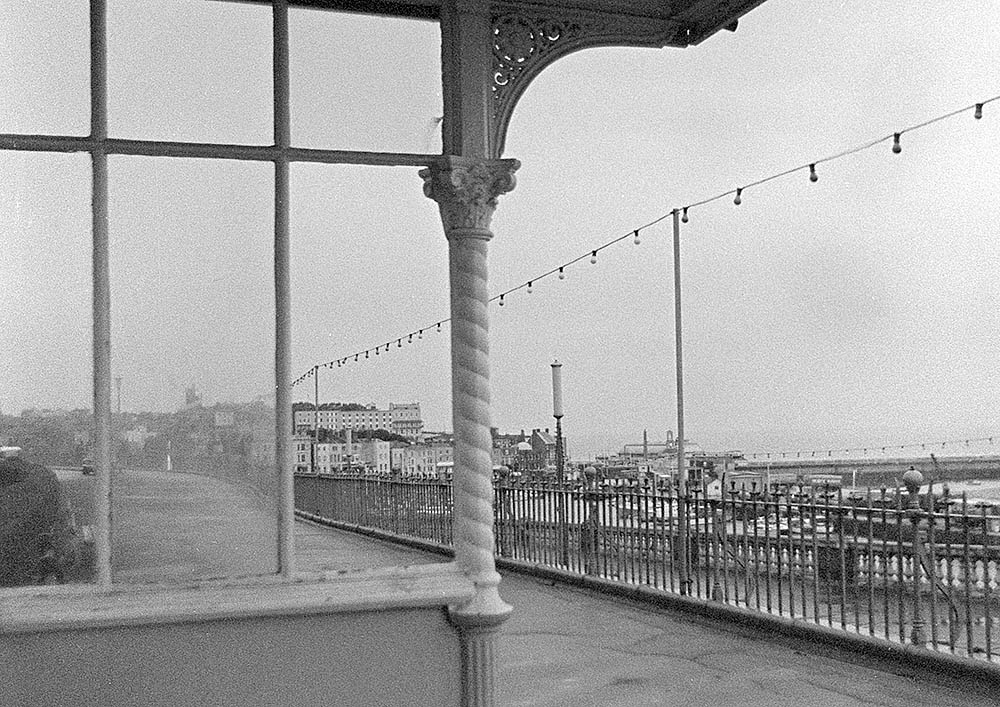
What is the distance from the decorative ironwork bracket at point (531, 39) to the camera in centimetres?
383

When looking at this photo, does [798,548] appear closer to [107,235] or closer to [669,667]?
[669,667]

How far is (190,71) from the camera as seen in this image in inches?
142

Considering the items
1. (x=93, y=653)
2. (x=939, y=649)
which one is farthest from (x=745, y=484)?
(x=93, y=653)

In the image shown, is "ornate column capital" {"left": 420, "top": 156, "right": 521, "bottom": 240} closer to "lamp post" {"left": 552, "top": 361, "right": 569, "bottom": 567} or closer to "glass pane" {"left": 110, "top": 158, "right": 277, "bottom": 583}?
"glass pane" {"left": 110, "top": 158, "right": 277, "bottom": 583}

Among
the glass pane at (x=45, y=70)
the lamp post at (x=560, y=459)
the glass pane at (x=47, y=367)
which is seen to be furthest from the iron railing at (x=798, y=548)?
the glass pane at (x=45, y=70)

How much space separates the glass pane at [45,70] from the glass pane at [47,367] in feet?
0.38

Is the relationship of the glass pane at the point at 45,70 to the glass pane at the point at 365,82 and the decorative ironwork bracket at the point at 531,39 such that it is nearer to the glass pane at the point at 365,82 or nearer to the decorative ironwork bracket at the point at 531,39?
the glass pane at the point at 365,82

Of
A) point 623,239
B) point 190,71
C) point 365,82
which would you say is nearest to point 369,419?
point 365,82

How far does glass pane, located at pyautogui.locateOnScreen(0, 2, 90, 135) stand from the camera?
11.1 ft

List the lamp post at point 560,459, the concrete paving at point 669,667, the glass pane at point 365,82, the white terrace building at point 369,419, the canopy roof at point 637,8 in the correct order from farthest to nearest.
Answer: the lamp post at point 560,459
the concrete paving at point 669,667
the white terrace building at point 369,419
the canopy roof at point 637,8
the glass pane at point 365,82

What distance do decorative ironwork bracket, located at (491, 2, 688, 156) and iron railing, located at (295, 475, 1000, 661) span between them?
1.66 meters

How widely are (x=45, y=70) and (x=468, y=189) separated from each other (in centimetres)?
143

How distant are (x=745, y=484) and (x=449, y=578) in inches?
144

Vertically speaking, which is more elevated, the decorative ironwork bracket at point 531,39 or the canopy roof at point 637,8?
the canopy roof at point 637,8
